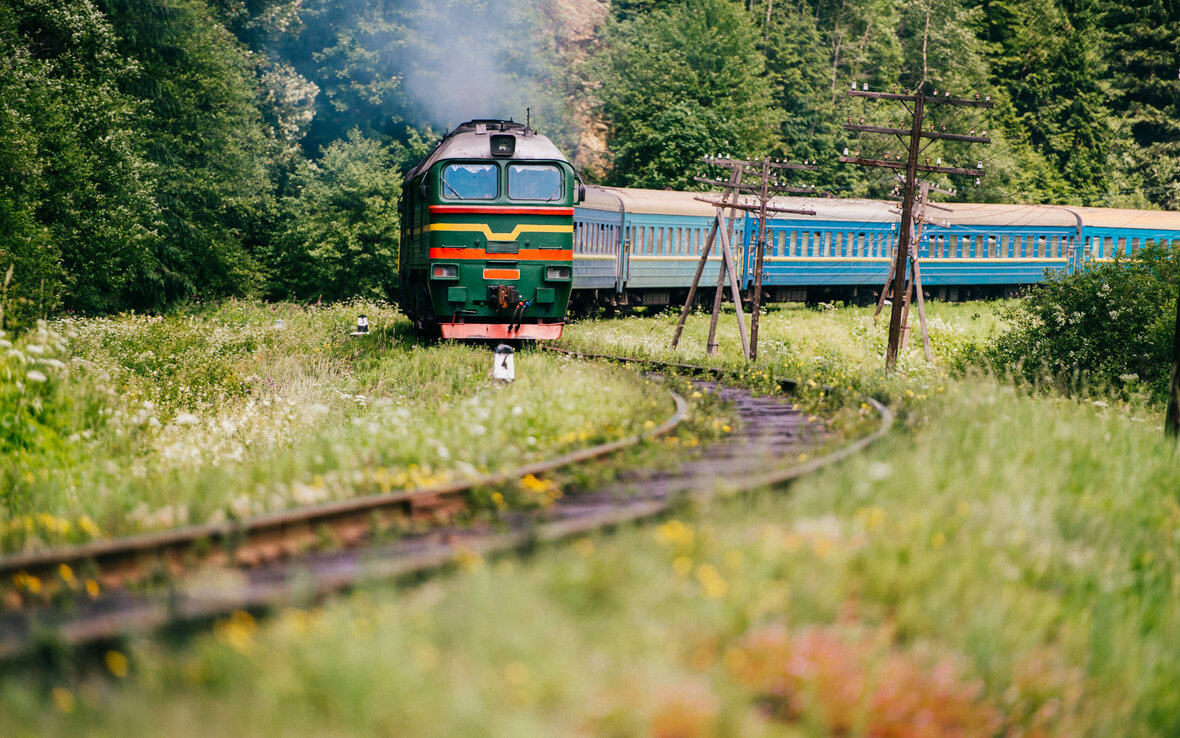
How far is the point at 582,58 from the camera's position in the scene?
60.9 metres

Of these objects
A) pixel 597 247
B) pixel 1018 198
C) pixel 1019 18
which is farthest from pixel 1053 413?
pixel 1019 18

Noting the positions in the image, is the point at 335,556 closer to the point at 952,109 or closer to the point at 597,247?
the point at 597,247

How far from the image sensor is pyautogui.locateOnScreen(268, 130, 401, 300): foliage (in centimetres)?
3525

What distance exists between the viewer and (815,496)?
5781 mm

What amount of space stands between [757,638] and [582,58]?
59818mm

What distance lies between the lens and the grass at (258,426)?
634cm

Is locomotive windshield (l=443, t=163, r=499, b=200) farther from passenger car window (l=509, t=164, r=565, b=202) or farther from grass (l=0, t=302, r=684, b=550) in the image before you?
grass (l=0, t=302, r=684, b=550)

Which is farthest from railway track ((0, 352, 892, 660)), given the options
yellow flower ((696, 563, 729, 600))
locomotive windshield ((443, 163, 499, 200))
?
locomotive windshield ((443, 163, 499, 200))

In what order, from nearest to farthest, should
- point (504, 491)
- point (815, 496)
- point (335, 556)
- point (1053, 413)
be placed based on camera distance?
point (335, 556), point (815, 496), point (504, 491), point (1053, 413)

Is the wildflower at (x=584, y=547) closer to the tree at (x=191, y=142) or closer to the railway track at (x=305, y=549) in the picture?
the railway track at (x=305, y=549)

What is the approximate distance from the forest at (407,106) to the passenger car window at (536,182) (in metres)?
7.19

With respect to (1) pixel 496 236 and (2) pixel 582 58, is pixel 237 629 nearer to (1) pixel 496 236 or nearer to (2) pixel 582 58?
(1) pixel 496 236

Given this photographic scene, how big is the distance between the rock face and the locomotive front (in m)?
36.0

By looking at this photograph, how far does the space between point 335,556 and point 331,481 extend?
4.51 ft
